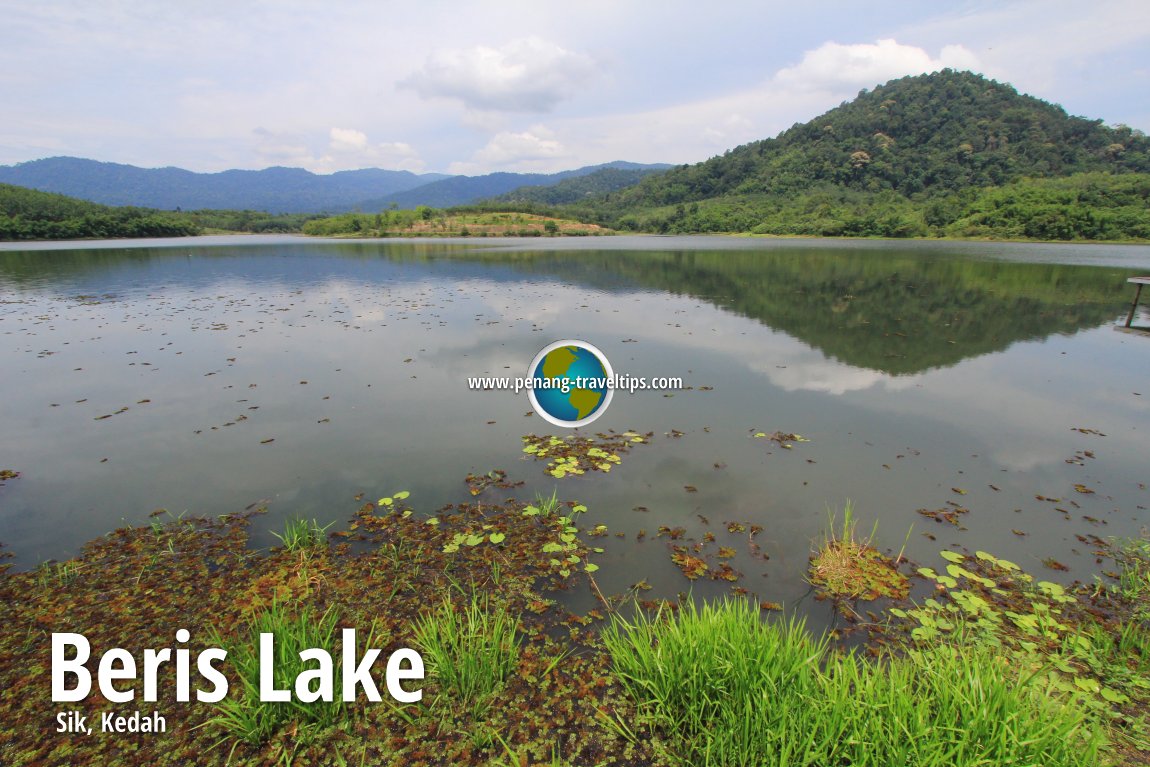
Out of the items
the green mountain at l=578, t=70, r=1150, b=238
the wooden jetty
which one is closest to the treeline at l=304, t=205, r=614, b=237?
the green mountain at l=578, t=70, r=1150, b=238

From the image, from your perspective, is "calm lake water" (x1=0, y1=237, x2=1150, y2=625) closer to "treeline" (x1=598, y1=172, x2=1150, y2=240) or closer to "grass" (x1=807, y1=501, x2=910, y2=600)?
"grass" (x1=807, y1=501, x2=910, y2=600)

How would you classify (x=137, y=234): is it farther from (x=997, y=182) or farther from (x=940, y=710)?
(x=997, y=182)

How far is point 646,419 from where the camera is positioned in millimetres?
9031

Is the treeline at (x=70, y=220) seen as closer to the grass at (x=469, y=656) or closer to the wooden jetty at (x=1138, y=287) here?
the grass at (x=469, y=656)

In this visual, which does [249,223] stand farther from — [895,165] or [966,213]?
[895,165]

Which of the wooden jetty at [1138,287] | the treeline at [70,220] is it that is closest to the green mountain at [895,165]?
the wooden jetty at [1138,287]

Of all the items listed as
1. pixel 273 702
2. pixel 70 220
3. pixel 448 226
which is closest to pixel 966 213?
pixel 448 226

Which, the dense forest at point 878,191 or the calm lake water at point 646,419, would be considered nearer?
the calm lake water at point 646,419

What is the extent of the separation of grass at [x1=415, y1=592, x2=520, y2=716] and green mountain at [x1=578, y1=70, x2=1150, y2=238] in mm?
85407

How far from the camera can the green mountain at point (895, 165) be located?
3346 inches

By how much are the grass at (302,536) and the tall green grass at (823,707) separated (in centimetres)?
367

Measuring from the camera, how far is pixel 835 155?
Result: 388 ft

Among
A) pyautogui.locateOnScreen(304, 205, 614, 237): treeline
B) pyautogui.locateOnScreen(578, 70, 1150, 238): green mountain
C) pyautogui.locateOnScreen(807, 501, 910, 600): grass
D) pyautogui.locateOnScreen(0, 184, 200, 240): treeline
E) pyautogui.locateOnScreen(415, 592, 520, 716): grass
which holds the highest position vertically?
pyautogui.locateOnScreen(578, 70, 1150, 238): green mountain

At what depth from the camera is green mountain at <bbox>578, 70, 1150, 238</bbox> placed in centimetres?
8500
